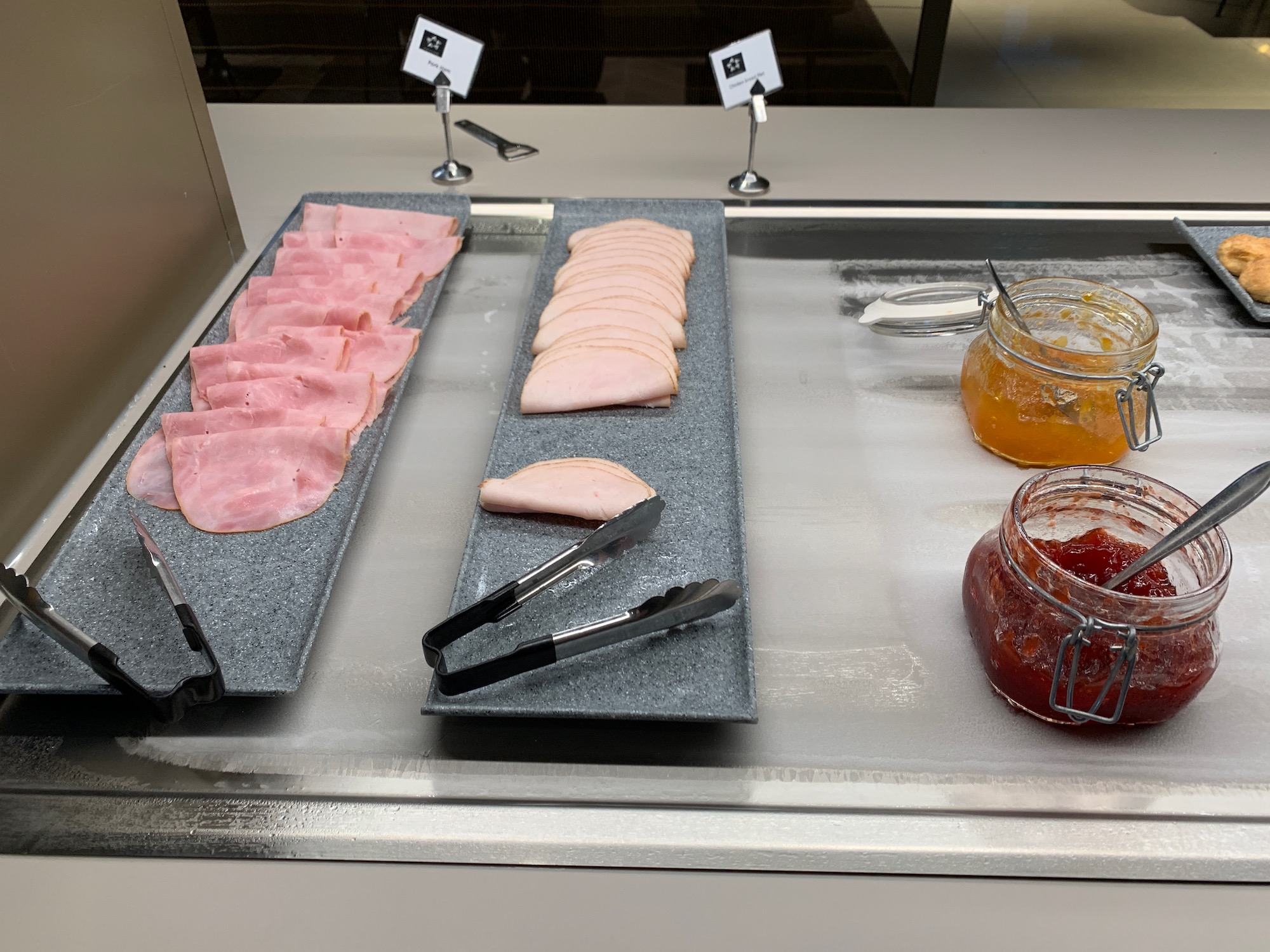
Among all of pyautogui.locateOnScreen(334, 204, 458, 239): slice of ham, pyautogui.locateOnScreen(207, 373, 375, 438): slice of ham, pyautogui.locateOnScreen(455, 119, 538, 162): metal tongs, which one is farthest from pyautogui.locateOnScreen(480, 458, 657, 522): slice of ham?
pyautogui.locateOnScreen(455, 119, 538, 162): metal tongs

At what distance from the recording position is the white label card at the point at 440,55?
64.4 inches

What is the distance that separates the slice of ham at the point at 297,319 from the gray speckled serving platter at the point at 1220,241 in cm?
126

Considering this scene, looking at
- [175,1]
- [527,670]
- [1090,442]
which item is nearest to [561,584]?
[527,670]

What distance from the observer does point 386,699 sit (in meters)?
0.83

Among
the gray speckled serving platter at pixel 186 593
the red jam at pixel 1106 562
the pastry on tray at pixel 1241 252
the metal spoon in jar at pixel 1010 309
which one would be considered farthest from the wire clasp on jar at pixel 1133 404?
the gray speckled serving platter at pixel 186 593

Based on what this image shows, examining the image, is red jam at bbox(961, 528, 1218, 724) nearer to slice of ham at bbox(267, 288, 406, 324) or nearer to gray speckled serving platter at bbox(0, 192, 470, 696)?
gray speckled serving platter at bbox(0, 192, 470, 696)

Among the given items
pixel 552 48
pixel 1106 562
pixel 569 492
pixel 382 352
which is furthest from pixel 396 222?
pixel 552 48

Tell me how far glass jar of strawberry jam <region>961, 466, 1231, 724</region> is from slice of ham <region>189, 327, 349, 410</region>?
2.80 ft

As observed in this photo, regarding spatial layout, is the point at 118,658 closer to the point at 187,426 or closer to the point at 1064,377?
the point at 187,426

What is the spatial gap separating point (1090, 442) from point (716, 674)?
21.3 inches

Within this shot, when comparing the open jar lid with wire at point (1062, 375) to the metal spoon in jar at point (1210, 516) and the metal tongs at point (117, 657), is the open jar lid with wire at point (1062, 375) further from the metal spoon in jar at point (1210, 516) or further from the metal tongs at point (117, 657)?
the metal tongs at point (117, 657)

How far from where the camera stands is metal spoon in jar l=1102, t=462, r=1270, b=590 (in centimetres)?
64

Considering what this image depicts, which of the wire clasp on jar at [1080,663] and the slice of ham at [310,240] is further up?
the wire clasp on jar at [1080,663]

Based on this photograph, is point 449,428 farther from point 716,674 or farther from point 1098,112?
point 1098,112
